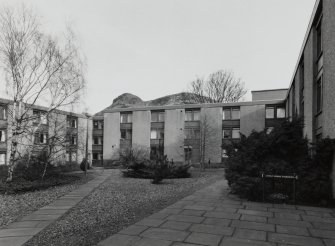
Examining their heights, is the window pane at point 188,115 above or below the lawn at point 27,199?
above

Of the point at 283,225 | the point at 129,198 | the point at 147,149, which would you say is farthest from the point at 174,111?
the point at 283,225

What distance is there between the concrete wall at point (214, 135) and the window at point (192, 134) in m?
1.78

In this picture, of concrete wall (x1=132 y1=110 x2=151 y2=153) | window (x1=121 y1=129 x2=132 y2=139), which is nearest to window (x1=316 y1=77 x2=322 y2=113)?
concrete wall (x1=132 y1=110 x2=151 y2=153)

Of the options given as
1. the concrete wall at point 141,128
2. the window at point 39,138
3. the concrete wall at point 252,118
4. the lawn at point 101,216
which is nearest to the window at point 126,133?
the concrete wall at point 141,128

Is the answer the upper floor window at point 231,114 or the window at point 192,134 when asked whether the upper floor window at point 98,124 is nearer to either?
the window at point 192,134

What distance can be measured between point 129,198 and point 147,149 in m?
26.6

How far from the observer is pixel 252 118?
1293 inches

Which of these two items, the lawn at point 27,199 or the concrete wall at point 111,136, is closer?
the lawn at point 27,199

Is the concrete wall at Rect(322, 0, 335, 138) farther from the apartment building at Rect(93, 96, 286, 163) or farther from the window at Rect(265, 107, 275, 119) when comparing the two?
the window at Rect(265, 107, 275, 119)

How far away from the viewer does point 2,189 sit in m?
11.7

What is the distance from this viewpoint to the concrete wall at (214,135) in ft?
112

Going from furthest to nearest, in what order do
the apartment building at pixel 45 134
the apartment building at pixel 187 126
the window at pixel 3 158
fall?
1. the apartment building at pixel 187 126
2. the window at pixel 3 158
3. the apartment building at pixel 45 134

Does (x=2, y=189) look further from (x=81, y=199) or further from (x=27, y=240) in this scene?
(x=27, y=240)

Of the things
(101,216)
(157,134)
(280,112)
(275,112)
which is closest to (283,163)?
(101,216)
